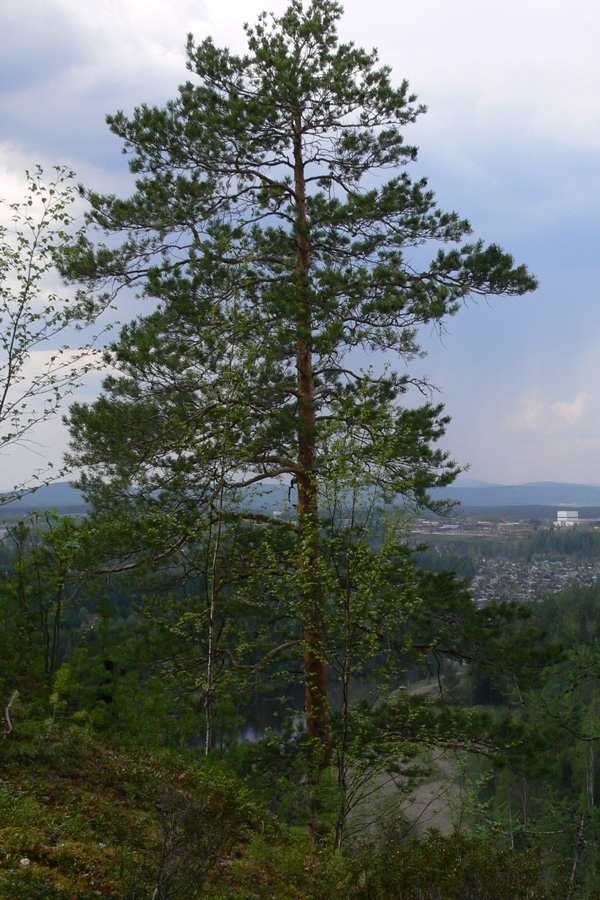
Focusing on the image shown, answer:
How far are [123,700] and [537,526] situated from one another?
11099cm

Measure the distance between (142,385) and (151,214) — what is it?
2592mm

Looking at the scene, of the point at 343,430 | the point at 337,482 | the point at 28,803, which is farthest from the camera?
the point at 343,430

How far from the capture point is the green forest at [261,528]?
5660mm

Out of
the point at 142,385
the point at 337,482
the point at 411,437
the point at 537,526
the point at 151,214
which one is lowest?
the point at 537,526

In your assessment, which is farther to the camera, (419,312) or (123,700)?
(419,312)

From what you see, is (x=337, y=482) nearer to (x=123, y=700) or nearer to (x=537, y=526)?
(x=123, y=700)

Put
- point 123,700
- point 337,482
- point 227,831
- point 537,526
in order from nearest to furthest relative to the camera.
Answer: point 227,831, point 337,482, point 123,700, point 537,526

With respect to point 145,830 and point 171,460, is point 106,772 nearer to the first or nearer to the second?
point 145,830

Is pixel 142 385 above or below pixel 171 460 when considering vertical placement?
above

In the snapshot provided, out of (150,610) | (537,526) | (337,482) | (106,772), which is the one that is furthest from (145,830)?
(537,526)

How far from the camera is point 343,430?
25.8ft

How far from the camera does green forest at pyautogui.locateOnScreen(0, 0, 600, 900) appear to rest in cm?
566

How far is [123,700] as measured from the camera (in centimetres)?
623

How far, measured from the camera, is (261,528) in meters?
8.38
